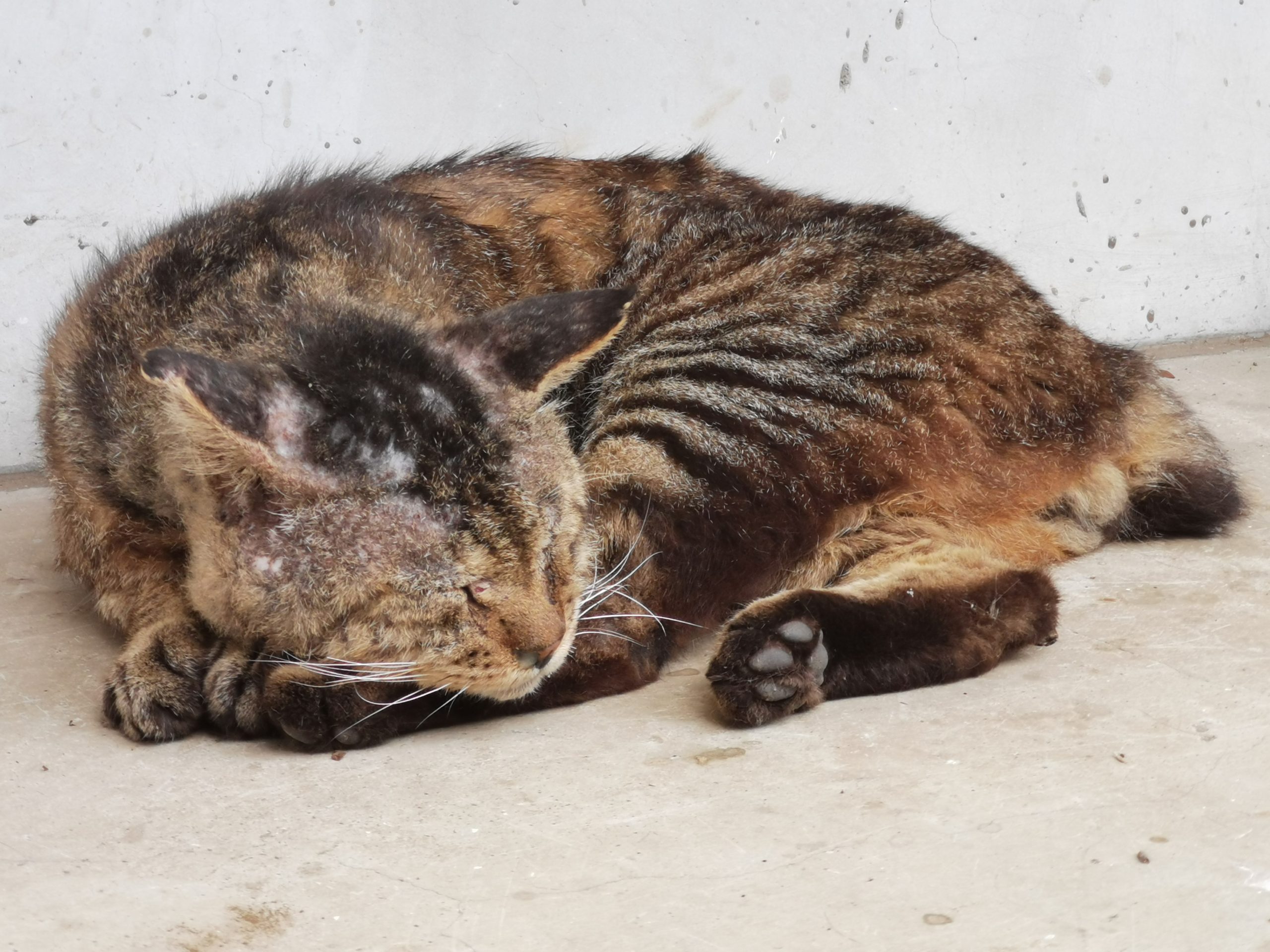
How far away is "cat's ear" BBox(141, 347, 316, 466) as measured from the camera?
2396 millimetres

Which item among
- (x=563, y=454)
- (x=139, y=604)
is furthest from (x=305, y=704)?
(x=563, y=454)

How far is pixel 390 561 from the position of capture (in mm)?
2701

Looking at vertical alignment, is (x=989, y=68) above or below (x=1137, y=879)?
above

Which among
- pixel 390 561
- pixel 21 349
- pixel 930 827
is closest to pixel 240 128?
pixel 21 349

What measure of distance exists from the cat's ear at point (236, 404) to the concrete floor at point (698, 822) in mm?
735

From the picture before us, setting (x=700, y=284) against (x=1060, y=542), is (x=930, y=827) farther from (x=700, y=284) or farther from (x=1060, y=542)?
(x=700, y=284)

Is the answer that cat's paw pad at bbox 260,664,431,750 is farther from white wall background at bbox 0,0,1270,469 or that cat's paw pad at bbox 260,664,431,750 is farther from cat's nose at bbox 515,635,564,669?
white wall background at bbox 0,0,1270,469

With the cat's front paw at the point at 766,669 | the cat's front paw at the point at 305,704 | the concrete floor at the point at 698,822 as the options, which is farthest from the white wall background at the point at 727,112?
the cat's front paw at the point at 766,669

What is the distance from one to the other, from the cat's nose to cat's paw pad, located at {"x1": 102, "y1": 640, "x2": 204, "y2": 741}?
789 millimetres

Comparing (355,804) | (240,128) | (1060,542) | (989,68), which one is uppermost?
(989,68)

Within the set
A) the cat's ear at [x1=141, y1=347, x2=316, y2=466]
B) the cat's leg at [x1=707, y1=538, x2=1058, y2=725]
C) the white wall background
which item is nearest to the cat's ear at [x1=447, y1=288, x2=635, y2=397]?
the cat's ear at [x1=141, y1=347, x2=316, y2=466]

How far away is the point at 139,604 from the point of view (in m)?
3.29

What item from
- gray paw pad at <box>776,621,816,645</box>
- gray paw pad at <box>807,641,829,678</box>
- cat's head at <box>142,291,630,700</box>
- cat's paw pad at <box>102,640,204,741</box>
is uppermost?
cat's head at <box>142,291,630,700</box>

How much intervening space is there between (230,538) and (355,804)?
2.03ft
